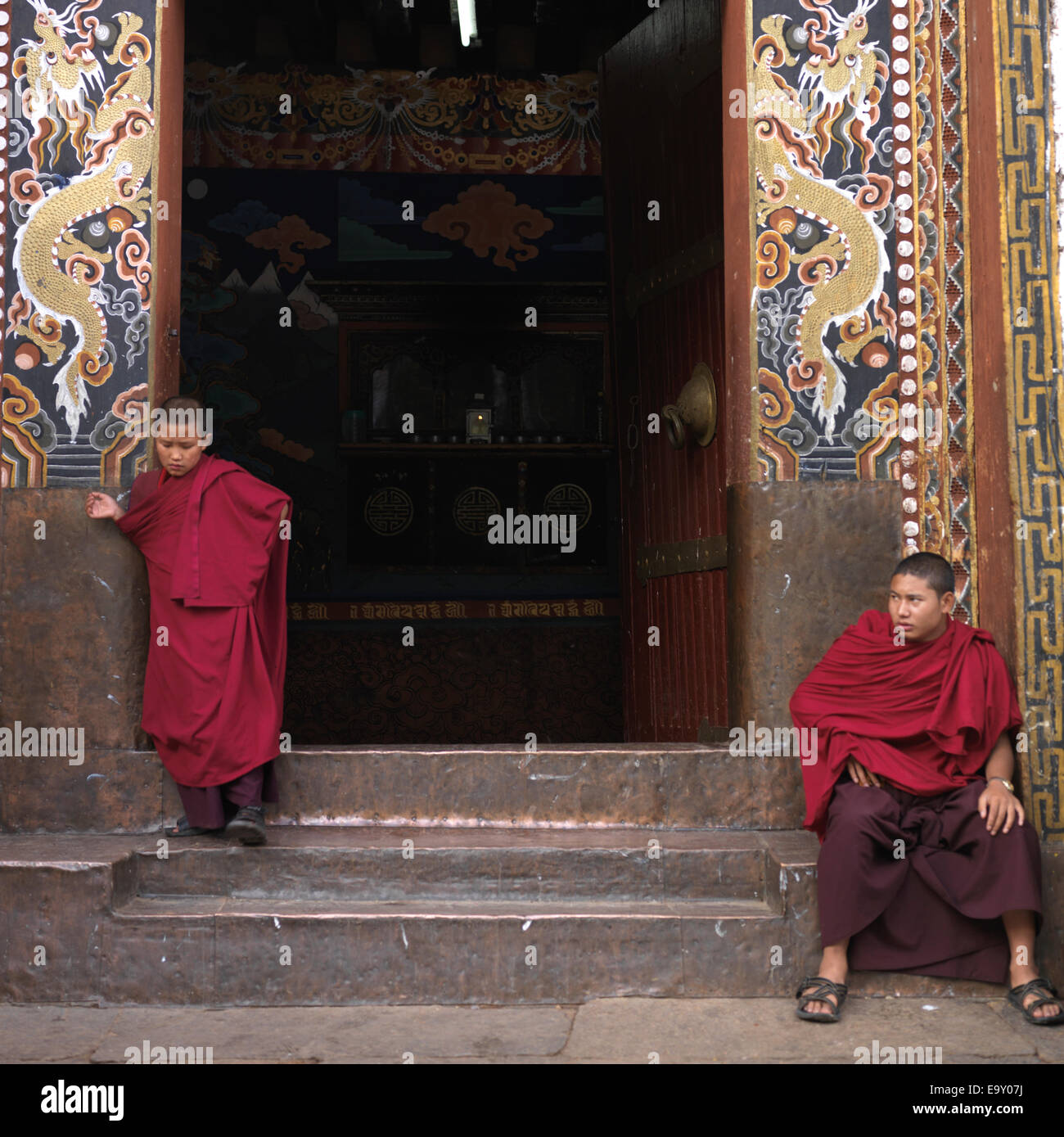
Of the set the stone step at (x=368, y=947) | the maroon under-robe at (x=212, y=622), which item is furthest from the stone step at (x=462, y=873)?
the maroon under-robe at (x=212, y=622)

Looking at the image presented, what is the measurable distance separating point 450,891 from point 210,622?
1.04 meters

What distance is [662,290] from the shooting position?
504 centimetres

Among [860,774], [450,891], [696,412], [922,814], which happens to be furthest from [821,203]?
[450,891]

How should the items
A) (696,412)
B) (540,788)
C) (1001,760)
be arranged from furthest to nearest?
(696,412), (540,788), (1001,760)

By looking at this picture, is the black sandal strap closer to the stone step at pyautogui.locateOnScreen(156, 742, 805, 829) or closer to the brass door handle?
the stone step at pyautogui.locateOnScreen(156, 742, 805, 829)

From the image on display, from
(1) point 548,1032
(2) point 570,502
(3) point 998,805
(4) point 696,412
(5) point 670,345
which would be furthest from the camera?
(2) point 570,502

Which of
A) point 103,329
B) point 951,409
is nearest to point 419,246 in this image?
point 103,329

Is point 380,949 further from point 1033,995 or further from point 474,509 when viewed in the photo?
point 474,509

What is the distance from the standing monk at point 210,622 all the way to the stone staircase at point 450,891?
0.15 meters

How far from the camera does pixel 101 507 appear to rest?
3.72m

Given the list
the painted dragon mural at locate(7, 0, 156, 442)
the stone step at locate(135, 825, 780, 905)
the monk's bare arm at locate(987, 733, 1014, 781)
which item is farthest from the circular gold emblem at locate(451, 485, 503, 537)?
the monk's bare arm at locate(987, 733, 1014, 781)

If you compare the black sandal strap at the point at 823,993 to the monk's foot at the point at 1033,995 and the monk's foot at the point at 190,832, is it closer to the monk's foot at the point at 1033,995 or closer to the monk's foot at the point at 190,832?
the monk's foot at the point at 1033,995

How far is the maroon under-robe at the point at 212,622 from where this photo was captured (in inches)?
140

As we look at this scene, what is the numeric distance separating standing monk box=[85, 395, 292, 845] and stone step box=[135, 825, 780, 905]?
0.12 m
